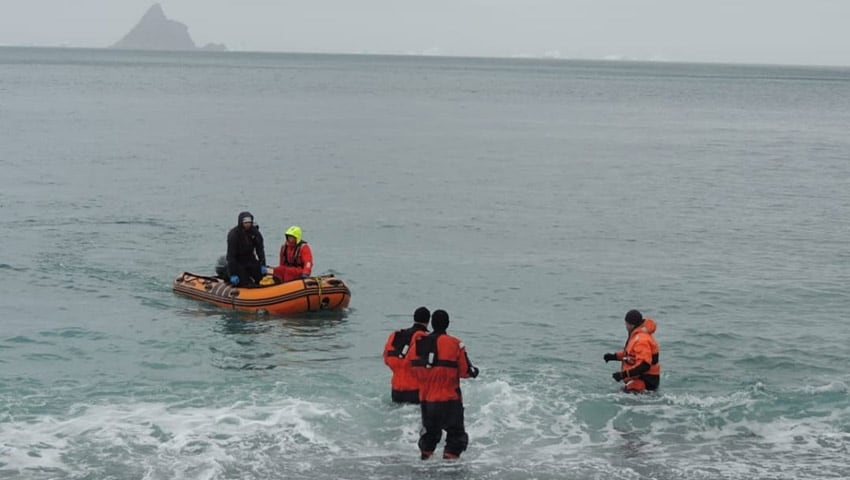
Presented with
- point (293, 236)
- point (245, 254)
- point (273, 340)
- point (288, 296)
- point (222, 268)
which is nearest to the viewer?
point (273, 340)

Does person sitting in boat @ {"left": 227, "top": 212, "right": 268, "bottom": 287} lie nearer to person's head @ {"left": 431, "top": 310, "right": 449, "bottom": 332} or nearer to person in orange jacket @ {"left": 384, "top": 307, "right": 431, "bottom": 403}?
person in orange jacket @ {"left": 384, "top": 307, "right": 431, "bottom": 403}

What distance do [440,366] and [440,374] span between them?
0.32ft

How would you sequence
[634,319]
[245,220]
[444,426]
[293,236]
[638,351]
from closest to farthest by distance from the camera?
[444,426], [634,319], [638,351], [245,220], [293,236]

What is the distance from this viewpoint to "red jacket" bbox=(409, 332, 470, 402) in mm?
11805

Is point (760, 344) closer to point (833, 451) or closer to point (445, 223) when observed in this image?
point (833, 451)

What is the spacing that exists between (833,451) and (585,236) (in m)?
15.9

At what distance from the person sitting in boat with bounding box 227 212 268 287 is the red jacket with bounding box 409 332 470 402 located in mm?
8225

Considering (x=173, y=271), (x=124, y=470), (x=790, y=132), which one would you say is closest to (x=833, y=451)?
(x=124, y=470)

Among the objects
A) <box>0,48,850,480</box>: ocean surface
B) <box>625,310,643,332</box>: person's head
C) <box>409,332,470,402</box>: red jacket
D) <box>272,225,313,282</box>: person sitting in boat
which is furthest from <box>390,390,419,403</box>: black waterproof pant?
<box>272,225,313,282</box>: person sitting in boat

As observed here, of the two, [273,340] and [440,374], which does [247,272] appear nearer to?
[273,340]

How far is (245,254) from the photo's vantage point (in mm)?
20125

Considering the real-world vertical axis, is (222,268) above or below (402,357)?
above

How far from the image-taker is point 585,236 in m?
29.2

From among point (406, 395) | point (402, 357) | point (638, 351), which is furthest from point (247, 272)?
point (638, 351)
